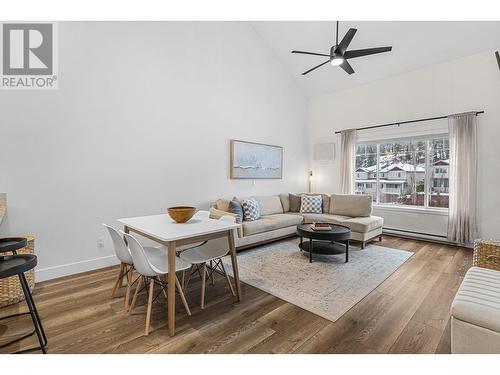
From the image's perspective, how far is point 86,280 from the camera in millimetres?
2779

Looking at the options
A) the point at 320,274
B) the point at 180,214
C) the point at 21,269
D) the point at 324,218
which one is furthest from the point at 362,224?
the point at 21,269

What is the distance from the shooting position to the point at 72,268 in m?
2.93

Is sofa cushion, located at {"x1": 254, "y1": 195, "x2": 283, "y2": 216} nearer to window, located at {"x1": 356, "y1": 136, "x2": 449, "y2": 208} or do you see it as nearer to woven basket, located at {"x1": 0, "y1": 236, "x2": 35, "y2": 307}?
window, located at {"x1": 356, "y1": 136, "x2": 449, "y2": 208}

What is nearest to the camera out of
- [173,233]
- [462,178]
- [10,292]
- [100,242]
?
[173,233]

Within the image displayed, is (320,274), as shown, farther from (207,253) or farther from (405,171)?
(405,171)

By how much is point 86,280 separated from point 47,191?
1.10 m

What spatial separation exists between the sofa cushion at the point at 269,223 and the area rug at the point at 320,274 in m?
0.32

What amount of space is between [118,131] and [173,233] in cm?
206

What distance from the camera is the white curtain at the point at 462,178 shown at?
4027mm

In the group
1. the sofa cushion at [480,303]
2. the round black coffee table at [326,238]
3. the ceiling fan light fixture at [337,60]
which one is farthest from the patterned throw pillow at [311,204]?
the sofa cushion at [480,303]

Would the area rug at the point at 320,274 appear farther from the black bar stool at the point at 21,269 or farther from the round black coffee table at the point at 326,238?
the black bar stool at the point at 21,269

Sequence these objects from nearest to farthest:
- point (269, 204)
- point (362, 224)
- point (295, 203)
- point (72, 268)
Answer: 1. point (72, 268)
2. point (362, 224)
3. point (269, 204)
4. point (295, 203)

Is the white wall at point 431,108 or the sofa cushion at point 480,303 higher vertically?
the white wall at point 431,108
